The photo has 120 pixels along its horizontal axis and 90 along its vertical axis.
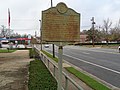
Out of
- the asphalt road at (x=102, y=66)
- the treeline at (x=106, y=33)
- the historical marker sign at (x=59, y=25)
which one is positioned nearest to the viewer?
the historical marker sign at (x=59, y=25)

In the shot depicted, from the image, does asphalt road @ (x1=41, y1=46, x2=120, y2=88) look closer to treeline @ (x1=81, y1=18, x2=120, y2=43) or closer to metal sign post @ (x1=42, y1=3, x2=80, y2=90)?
metal sign post @ (x1=42, y1=3, x2=80, y2=90)

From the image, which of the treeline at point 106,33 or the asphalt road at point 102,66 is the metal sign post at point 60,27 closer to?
the asphalt road at point 102,66

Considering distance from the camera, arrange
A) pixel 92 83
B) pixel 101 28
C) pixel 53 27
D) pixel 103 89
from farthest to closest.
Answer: pixel 101 28 < pixel 92 83 < pixel 103 89 < pixel 53 27

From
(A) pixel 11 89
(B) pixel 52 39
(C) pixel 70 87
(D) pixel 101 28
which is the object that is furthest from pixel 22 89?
(D) pixel 101 28

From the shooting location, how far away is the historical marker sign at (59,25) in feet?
18.2

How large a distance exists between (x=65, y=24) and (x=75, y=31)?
0.89 ft

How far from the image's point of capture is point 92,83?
1149cm

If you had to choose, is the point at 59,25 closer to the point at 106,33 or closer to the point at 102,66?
the point at 102,66

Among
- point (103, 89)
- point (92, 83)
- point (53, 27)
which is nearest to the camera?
point (53, 27)

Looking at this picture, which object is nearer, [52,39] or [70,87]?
[52,39]

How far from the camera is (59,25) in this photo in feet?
18.2

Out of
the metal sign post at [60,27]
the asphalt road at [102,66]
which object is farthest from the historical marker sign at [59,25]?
the asphalt road at [102,66]

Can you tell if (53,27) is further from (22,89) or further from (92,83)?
(92,83)

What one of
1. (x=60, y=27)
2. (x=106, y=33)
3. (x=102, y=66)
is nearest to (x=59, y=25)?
(x=60, y=27)
